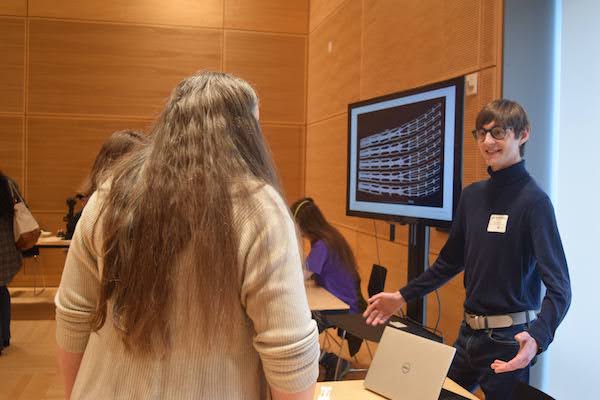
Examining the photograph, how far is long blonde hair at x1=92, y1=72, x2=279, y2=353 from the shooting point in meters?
0.98

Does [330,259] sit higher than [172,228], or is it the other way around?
[172,228]

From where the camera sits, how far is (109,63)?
21.4 ft

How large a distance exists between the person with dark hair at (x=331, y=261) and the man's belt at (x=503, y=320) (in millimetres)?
1488

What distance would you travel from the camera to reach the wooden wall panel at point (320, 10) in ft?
19.4

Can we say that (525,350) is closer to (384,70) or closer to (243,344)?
(243,344)

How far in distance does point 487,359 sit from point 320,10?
5.12m

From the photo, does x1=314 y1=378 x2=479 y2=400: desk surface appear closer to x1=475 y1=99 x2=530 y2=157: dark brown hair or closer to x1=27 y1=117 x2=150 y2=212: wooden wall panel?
x1=475 y1=99 x2=530 y2=157: dark brown hair

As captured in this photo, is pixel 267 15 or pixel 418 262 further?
pixel 267 15

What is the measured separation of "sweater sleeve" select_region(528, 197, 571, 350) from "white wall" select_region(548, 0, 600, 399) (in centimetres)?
100

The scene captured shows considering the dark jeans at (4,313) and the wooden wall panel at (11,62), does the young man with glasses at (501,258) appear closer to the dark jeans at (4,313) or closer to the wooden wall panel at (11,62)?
the dark jeans at (4,313)

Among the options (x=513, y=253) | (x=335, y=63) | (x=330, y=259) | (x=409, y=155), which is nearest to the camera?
(x=513, y=253)

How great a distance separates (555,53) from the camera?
9.82 feet

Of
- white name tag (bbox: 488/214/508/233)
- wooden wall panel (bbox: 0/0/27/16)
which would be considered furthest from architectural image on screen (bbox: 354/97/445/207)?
wooden wall panel (bbox: 0/0/27/16)

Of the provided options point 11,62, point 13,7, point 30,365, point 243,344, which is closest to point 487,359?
point 243,344
